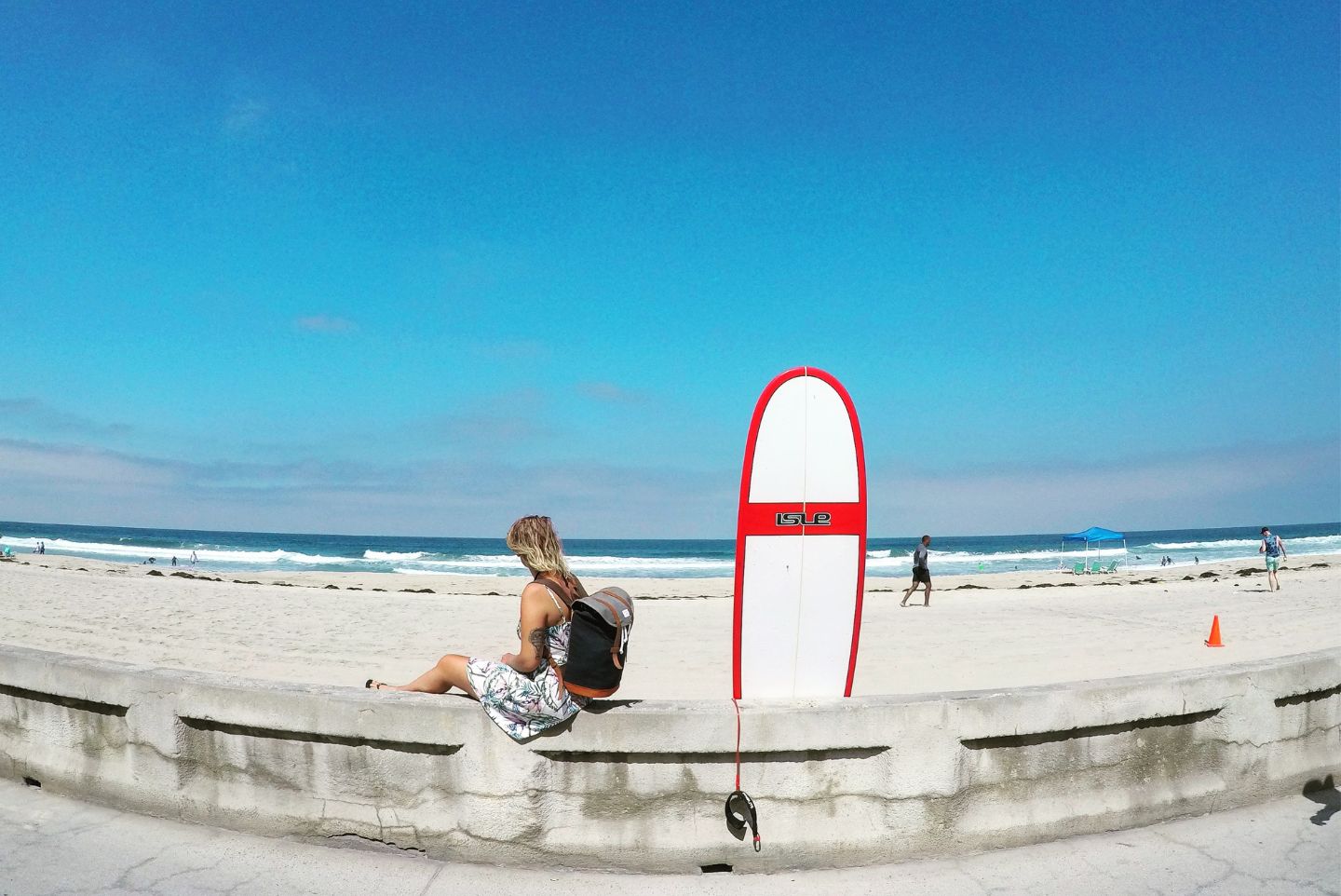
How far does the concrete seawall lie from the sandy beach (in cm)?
252

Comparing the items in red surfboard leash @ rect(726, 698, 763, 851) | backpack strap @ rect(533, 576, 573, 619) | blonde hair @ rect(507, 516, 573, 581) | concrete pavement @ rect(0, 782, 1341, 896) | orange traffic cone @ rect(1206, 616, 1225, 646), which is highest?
blonde hair @ rect(507, 516, 573, 581)

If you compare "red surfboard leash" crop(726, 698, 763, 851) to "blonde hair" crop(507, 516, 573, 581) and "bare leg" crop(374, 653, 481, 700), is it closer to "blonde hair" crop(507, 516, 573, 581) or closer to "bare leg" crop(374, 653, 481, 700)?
"blonde hair" crop(507, 516, 573, 581)

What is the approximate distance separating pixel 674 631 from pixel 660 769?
11.6m

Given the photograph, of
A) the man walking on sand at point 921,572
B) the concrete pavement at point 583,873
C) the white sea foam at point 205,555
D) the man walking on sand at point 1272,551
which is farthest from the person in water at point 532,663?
the white sea foam at point 205,555

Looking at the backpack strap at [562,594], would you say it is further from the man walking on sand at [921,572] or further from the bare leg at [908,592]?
the bare leg at [908,592]

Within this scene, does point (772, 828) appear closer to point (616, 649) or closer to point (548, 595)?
point (616, 649)

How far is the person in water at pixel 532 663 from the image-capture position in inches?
127

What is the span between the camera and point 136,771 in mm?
3695

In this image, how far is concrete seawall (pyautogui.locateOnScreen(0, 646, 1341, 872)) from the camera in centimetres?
325

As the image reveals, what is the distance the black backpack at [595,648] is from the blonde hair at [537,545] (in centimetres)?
36

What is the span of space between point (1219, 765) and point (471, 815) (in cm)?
352

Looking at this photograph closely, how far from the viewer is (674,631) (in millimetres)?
14688

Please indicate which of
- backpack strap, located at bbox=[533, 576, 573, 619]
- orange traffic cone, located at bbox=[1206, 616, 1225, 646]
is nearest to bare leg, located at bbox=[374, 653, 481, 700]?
backpack strap, located at bbox=[533, 576, 573, 619]

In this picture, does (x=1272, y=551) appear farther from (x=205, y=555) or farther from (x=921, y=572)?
(x=205, y=555)
